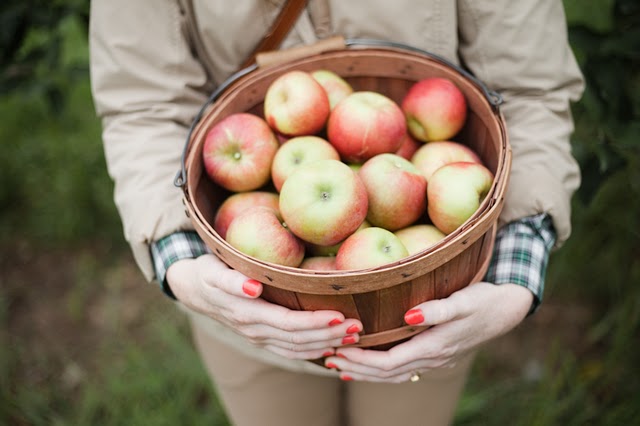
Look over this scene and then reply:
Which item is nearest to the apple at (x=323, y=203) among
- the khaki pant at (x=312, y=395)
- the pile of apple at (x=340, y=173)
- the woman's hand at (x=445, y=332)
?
the pile of apple at (x=340, y=173)

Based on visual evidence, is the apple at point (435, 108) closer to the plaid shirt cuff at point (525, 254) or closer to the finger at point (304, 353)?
the plaid shirt cuff at point (525, 254)

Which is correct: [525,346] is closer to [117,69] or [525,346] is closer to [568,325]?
[568,325]

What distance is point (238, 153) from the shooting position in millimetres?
1213

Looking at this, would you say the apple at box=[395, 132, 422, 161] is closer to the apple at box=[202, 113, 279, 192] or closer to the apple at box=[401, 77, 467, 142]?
the apple at box=[401, 77, 467, 142]

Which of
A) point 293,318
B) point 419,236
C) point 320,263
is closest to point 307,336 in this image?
point 293,318

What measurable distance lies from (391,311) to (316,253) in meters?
0.24

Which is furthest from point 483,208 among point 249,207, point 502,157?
point 249,207

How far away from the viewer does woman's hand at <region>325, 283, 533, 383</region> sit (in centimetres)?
103

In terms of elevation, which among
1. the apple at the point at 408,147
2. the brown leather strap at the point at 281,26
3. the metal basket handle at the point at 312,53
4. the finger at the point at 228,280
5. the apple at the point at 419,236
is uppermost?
the brown leather strap at the point at 281,26

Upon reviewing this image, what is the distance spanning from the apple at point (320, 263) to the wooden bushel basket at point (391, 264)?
13 centimetres

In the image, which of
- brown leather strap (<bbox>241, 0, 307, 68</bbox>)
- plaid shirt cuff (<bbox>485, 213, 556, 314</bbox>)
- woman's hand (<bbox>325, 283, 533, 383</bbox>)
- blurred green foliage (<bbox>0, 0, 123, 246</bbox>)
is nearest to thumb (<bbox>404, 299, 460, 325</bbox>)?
woman's hand (<bbox>325, 283, 533, 383</bbox>)

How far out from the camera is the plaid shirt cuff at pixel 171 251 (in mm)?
1188

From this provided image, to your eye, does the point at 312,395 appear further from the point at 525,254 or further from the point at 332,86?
the point at 332,86

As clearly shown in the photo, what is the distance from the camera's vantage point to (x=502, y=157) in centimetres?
106
